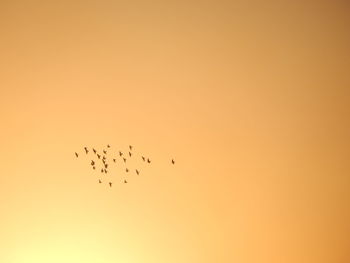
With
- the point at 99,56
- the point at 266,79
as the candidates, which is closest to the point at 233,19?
A: the point at 266,79

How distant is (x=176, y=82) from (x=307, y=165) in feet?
3.07

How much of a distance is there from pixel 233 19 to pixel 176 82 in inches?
20.8

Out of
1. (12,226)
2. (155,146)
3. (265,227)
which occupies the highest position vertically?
(155,146)

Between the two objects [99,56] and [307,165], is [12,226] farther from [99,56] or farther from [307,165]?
[307,165]

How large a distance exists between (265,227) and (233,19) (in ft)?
4.17

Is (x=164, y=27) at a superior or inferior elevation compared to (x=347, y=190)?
superior

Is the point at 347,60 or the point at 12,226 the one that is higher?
the point at 347,60

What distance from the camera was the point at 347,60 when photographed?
7.00 feet

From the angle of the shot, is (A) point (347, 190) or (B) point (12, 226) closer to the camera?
(B) point (12, 226)

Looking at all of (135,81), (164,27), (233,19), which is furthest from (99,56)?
(233,19)

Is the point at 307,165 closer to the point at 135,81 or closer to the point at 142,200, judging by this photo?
the point at 142,200

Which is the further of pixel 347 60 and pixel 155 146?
pixel 347 60

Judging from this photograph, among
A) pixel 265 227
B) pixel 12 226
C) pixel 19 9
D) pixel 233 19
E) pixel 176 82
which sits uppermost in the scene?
pixel 19 9

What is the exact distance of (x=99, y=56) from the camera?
2.02 m
